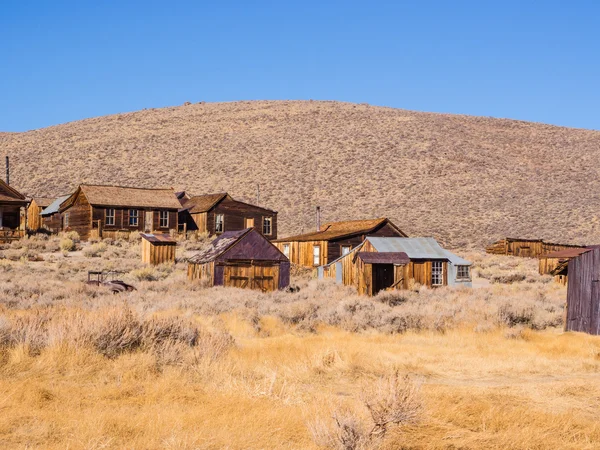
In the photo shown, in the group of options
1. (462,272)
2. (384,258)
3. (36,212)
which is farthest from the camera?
(36,212)

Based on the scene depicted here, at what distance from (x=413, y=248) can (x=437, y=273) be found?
1581 mm

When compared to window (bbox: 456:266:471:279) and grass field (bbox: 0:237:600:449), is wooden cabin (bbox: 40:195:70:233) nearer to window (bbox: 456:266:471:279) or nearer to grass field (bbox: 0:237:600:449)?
window (bbox: 456:266:471:279)

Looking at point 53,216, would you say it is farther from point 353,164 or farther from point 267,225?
point 353,164

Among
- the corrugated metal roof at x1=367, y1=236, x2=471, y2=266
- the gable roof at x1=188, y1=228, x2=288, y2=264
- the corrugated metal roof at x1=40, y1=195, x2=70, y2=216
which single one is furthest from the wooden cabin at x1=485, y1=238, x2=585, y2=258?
the corrugated metal roof at x1=40, y1=195, x2=70, y2=216

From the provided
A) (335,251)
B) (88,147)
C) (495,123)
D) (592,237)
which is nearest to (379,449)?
(335,251)

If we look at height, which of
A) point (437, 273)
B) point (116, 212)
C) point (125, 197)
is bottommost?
point (437, 273)

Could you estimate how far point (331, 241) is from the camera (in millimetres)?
35156

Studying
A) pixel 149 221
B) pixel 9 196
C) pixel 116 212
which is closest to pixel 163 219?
pixel 149 221

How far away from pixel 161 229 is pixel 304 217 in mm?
19785

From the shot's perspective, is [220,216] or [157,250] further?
→ [220,216]

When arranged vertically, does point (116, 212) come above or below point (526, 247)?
above

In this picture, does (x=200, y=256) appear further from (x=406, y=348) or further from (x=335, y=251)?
(x=406, y=348)

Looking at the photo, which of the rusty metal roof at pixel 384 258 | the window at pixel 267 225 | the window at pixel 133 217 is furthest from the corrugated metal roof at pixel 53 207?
the rusty metal roof at pixel 384 258

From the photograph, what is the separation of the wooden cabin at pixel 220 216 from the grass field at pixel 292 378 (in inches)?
→ 1082
